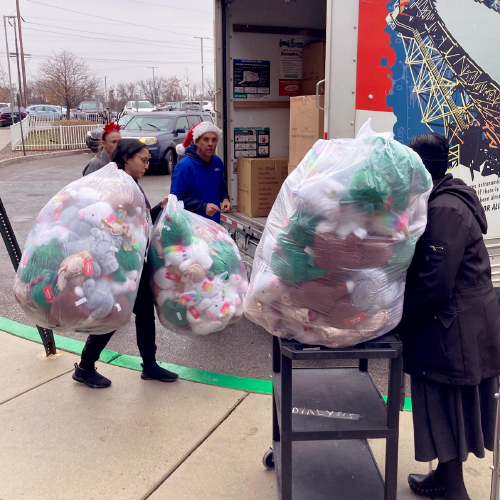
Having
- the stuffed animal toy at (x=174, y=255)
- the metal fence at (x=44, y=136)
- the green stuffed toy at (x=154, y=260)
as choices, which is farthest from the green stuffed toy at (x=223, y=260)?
the metal fence at (x=44, y=136)

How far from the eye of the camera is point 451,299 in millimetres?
2291

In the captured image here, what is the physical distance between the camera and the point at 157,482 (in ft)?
9.34

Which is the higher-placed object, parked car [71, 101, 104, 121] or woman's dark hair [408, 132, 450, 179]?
parked car [71, 101, 104, 121]

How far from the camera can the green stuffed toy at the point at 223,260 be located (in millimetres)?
3527

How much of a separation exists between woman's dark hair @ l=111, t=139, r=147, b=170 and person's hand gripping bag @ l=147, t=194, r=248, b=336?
382 mm

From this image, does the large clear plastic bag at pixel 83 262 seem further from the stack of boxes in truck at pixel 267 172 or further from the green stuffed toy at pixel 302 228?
the stack of boxes in truck at pixel 267 172

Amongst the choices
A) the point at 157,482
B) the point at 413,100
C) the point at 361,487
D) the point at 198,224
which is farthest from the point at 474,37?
the point at 157,482

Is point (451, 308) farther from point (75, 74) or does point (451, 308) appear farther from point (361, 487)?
point (75, 74)

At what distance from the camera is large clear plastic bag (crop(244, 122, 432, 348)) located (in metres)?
1.98

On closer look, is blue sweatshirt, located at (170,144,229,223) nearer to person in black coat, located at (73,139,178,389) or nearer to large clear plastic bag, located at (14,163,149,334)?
person in black coat, located at (73,139,178,389)

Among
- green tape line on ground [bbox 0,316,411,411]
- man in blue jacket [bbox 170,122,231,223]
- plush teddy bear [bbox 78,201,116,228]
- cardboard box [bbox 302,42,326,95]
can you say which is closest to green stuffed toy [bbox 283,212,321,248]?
plush teddy bear [bbox 78,201,116,228]

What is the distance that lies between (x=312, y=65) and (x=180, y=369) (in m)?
3.44

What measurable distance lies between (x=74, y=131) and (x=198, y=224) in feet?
68.7

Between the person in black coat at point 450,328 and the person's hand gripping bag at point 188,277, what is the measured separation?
1377 millimetres
